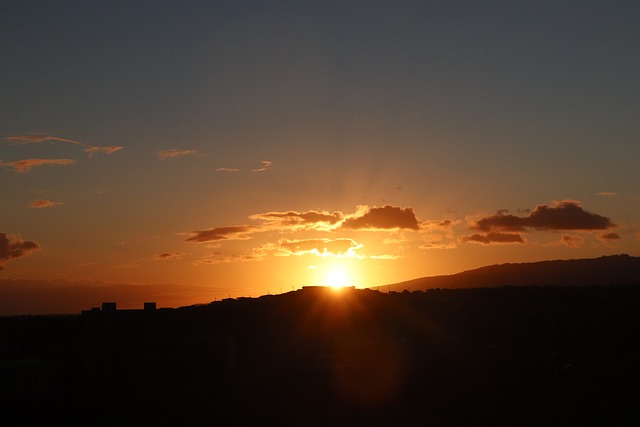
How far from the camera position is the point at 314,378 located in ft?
78.0

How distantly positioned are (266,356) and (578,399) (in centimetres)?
1399

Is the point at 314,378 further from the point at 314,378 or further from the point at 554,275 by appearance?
the point at 554,275

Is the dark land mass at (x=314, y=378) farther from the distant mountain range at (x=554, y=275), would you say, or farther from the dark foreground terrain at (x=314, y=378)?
the distant mountain range at (x=554, y=275)

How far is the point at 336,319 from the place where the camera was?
42531 millimetres

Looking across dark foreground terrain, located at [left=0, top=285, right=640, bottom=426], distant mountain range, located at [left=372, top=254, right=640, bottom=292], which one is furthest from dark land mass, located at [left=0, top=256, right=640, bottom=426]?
distant mountain range, located at [left=372, top=254, right=640, bottom=292]

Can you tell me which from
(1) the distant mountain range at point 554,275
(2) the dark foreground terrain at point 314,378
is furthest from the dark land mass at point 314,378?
(1) the distant mountain range at point 554,275

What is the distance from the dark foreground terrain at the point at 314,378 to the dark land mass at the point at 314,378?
0.04m

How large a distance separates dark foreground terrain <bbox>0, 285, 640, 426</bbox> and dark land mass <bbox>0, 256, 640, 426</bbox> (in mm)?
41

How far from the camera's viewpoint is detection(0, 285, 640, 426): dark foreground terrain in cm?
1967

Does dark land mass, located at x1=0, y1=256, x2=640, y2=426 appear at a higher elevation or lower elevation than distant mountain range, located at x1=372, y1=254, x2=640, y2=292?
lower

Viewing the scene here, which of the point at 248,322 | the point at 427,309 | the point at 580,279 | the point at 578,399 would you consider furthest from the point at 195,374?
the point at 580,279

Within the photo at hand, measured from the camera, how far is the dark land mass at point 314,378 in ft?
64.5

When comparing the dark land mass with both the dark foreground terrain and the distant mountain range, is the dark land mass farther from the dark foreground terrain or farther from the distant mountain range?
the distant mountain range

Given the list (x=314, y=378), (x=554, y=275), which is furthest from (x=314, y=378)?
(x=554, y=275)
